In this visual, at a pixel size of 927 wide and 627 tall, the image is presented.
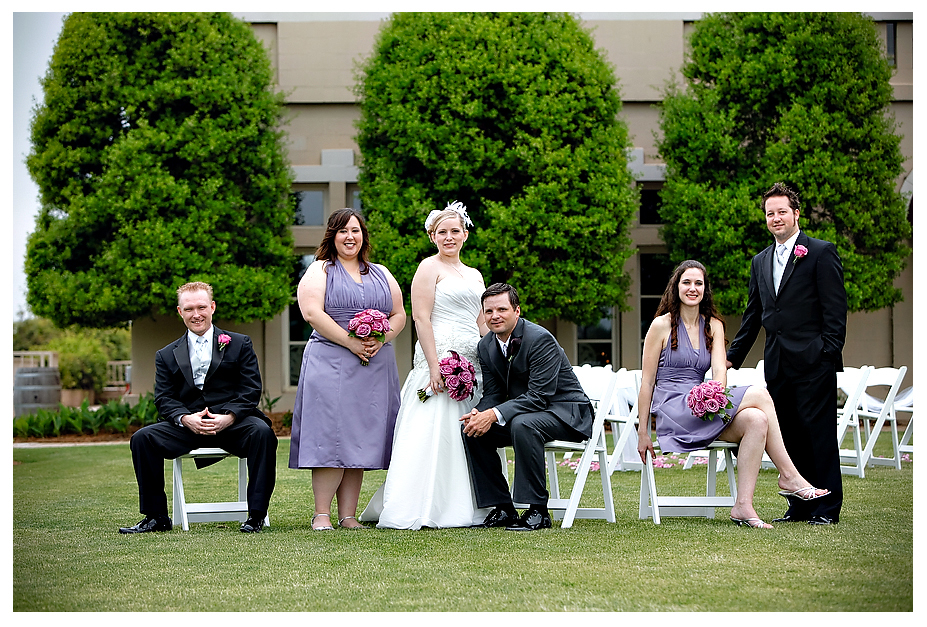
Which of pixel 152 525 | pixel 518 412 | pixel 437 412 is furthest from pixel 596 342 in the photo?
pixel 152 525

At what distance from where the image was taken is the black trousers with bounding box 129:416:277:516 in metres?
6.04

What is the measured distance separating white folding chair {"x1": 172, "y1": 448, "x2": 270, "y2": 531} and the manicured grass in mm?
103

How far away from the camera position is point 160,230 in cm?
1416

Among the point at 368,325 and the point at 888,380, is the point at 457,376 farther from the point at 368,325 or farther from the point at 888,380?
the point at 888,380

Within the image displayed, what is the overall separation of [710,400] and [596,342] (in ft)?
39.1

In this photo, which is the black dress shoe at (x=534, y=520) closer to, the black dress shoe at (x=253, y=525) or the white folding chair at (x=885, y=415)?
the black dress shoe at (x=253, y=525)

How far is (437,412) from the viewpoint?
6.34m

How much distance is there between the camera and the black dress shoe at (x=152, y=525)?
6031 millimetres

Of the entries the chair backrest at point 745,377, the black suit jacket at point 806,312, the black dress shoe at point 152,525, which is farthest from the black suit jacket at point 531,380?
the chair backrest at point 745,377

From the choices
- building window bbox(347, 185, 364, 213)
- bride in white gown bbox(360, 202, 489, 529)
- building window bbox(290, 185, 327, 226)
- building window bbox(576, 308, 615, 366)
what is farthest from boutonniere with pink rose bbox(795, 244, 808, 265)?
building window bbox(290, 185, 327, 226)

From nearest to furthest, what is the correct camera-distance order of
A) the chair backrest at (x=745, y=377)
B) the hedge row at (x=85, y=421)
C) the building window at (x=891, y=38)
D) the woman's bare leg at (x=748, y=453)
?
1. the woman's bare leg at (x=748, y=453)
2. the chair backrest at (x=745, y=377)
3. the hedge row at (x=85, y=421)
4. the building window at (x=891, y=38)

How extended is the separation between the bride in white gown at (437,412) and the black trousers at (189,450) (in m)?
0.78

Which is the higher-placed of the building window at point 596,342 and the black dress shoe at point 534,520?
the building window at point 596,342

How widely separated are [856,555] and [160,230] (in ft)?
37.9
